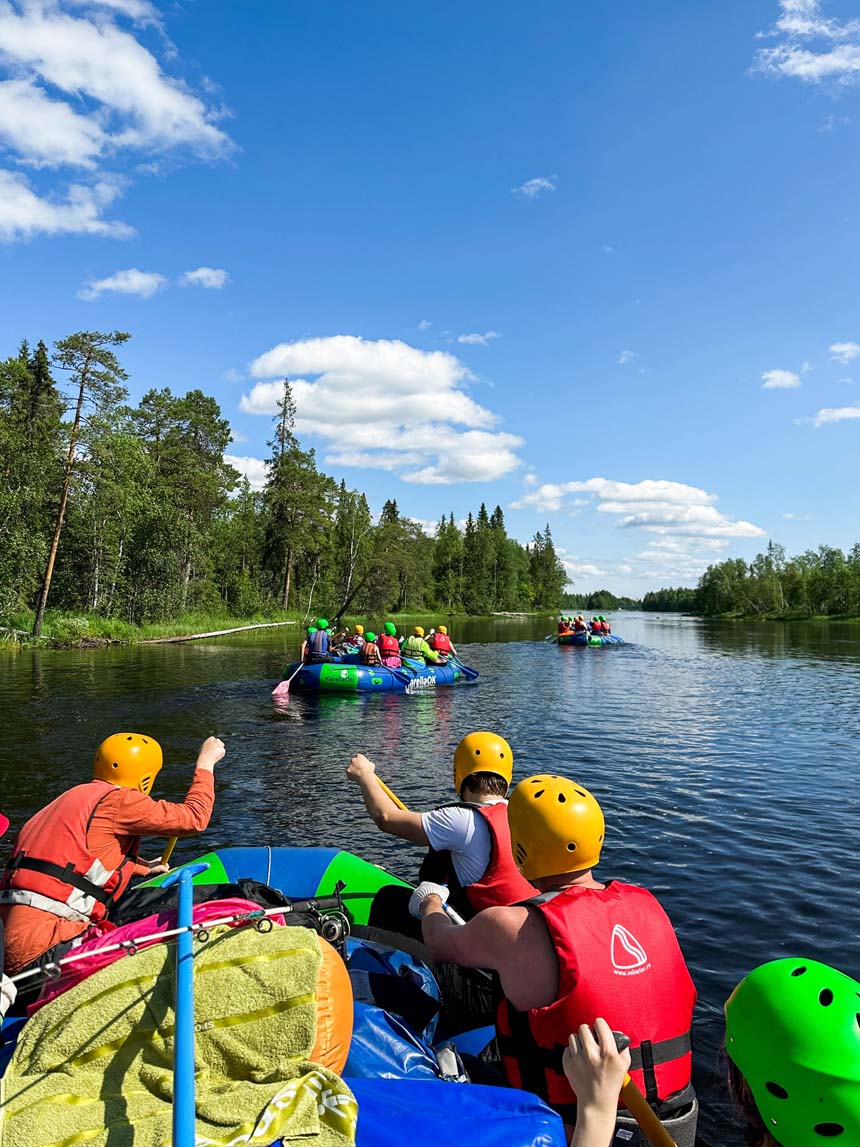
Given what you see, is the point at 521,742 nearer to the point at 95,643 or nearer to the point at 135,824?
the point at 135,824

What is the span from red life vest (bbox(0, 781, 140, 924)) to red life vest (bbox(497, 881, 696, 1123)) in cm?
229

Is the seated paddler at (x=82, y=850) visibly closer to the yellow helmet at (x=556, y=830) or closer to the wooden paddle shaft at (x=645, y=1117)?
the yellow helmet at (x=556, y=830)

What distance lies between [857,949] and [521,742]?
28.5ft

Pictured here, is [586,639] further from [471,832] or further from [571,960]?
[571,960]

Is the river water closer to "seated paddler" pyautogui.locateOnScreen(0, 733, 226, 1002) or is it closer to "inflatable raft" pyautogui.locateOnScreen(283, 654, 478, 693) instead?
"inflatable raft" pyautogui.locateOnScreen(283, 654, 478, 693)

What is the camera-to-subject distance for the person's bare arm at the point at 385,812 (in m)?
4.01

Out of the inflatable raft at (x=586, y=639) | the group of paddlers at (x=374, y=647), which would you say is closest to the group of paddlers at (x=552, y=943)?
the group of paddlers at (x=374, y=647)

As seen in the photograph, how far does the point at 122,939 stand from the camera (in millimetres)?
3066

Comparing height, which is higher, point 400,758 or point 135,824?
point 135,824

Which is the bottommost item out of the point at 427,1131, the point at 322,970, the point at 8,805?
the point at 8,805

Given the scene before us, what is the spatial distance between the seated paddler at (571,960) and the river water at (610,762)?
2161 millimetres

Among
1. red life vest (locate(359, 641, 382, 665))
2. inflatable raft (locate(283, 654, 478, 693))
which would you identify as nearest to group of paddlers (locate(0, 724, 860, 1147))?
inflatable raft (locate(283, 654, 478, 693))

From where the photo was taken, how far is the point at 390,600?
68438 mm

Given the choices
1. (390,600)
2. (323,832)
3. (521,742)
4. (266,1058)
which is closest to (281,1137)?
(266,1058)
